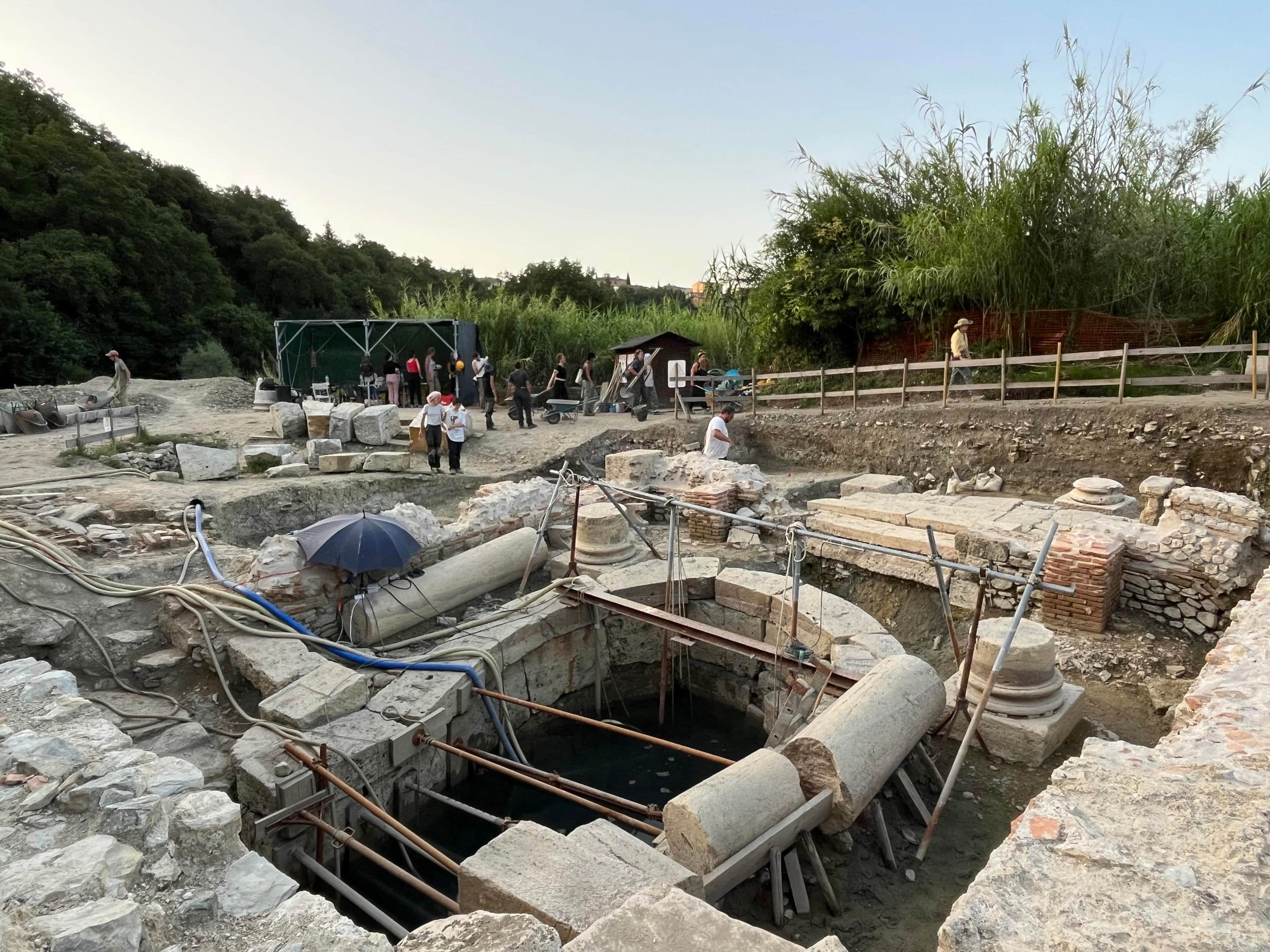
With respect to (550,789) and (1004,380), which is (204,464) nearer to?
(550,789)

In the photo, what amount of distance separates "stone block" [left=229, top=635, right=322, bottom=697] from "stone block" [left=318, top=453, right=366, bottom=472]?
5.66 m

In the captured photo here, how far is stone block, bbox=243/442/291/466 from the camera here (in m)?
11.1

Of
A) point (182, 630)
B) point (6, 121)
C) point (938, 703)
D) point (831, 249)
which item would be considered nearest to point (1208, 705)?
point (938, 703)

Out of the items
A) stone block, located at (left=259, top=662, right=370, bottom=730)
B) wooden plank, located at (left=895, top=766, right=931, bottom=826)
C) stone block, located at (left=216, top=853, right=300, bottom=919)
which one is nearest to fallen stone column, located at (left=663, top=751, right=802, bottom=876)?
wooden plank, located at (left=895, top=766, right=931, bottom=826)

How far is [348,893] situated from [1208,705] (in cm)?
471

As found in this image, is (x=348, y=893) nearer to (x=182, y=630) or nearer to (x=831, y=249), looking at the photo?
(x=182, y=630)

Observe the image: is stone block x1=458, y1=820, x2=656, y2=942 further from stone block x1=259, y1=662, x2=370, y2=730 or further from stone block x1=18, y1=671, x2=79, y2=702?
stone block x1=18, y1=671, x2=79, y2=702

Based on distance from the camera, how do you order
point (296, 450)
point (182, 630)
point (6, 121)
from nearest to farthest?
point (182, 630) → point (296, 450) → point (6, 121)

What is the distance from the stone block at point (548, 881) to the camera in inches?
118

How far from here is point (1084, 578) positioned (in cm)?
659

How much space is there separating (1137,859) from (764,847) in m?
1.77

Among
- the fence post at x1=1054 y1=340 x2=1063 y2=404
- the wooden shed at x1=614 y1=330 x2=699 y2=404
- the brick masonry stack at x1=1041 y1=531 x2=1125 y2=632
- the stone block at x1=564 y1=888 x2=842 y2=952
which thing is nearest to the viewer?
the stone block at x1=564 y1=888 x2=842 y2=952

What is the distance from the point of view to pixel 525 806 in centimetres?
581

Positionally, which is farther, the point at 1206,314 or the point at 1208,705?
the point at 1206,314
